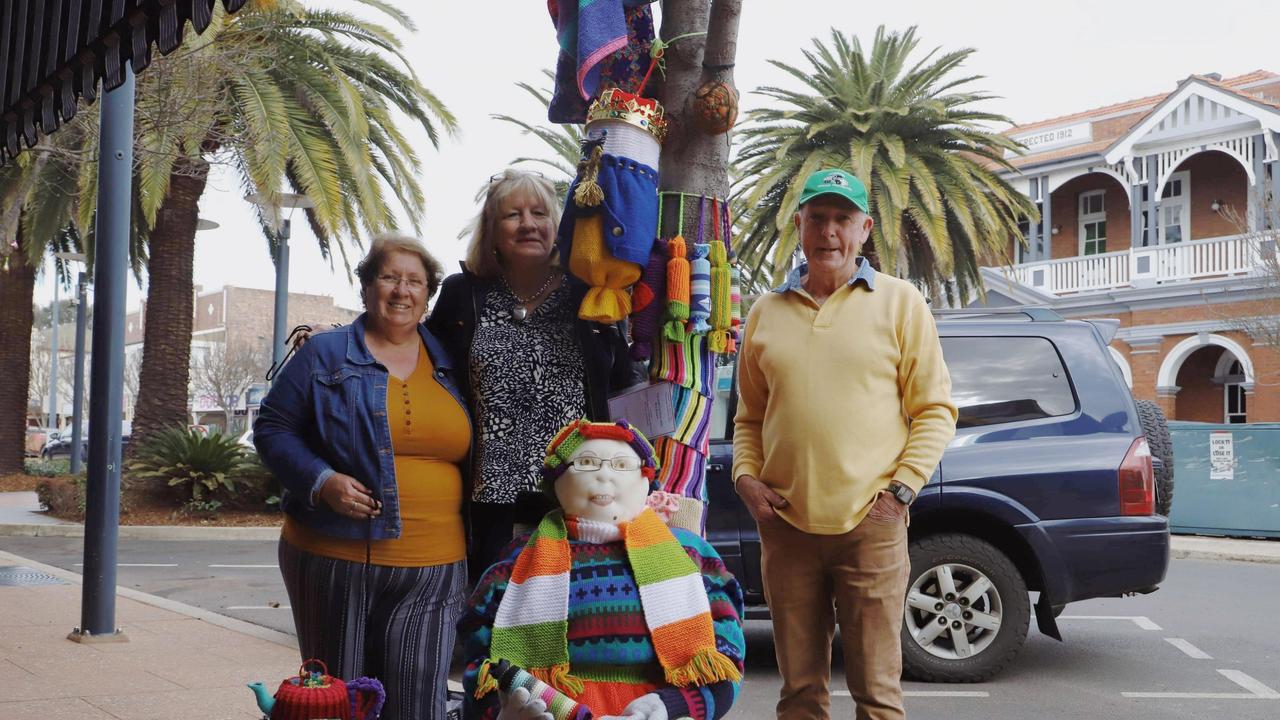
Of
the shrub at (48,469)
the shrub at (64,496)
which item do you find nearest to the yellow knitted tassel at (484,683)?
the shrub at (64,496)

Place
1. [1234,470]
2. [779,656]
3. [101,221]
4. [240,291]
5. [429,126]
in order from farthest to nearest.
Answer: [240,291] < [429,126] < [1234,470] < [101,221] < [779,656]

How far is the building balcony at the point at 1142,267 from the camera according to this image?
80.5 ft

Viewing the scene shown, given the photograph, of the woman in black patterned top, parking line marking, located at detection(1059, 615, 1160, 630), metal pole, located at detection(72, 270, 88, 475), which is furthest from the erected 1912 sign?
the woman in black patterned top

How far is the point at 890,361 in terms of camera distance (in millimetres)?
3332

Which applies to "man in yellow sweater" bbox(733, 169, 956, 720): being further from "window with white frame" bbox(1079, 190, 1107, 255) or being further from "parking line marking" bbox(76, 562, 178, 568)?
"window with white frame" bbox(1079, 190, 1107, 255)

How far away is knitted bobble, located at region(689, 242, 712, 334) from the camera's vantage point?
3.02m

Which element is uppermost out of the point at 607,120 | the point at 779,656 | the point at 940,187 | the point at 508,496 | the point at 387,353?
the point at 940,187

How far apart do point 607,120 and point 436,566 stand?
4.35 feet

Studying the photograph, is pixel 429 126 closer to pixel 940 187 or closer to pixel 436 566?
pixel 940 187

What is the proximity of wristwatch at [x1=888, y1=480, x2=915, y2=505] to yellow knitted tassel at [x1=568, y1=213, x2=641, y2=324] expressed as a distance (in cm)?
96

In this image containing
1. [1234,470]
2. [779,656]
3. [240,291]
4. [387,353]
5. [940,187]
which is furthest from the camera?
[240,291]

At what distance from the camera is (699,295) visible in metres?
3.03

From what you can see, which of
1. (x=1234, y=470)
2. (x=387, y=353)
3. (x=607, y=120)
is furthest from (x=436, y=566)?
(x=1234, y=470)

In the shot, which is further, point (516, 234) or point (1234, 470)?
point (1234, 470)
